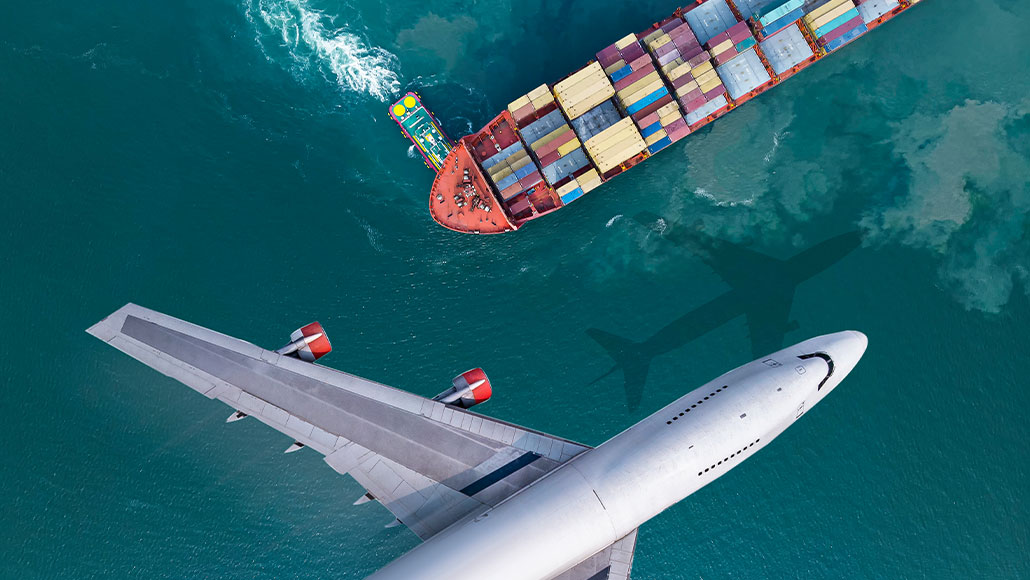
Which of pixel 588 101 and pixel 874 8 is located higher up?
pixel 588 101

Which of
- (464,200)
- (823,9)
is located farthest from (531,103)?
(823,9)

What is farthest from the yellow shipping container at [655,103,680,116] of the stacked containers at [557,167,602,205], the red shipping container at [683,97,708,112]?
the stacked containers at [557,167,602,205]

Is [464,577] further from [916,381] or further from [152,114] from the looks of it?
[152,114]

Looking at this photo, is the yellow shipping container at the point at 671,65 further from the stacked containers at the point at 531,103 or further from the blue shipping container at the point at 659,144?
the stacked containers at the point at 531,103

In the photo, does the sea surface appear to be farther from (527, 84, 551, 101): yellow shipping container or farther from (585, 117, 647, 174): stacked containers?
(527, 84, 551, 101): yellow shipping container

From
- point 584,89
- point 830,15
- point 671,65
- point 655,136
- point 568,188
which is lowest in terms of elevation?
point 568,188

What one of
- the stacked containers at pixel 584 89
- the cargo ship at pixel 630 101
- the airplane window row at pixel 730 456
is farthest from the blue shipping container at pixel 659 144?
the airplane window row at pixel 730 456

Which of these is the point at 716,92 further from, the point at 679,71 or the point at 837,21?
the point at 837,21
